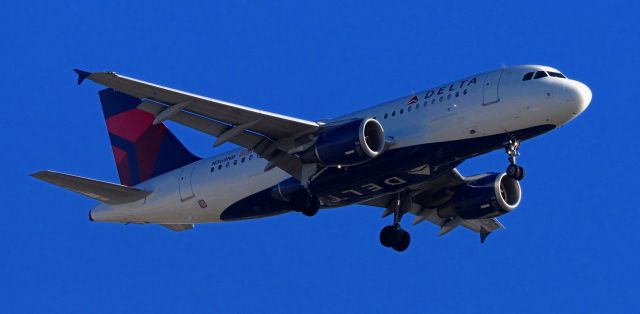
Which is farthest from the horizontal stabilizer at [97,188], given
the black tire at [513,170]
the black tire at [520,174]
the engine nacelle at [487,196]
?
the black tire at [520,174]

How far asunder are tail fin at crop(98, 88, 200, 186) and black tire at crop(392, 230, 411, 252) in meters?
8.40

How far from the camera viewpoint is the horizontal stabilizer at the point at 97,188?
142 ft

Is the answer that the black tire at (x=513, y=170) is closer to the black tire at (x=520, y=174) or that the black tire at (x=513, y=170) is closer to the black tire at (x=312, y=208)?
the black tire at (x=520, y=174)

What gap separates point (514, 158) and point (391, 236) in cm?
800

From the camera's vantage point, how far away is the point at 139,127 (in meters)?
51.5

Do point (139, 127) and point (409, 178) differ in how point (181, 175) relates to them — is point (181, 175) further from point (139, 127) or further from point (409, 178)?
point (409, 178)

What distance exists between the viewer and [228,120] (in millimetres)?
41562

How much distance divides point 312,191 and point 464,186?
756 centimetres

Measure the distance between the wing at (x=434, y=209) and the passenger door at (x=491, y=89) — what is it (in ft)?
21.3

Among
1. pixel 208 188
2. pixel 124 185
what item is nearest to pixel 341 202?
pixel 208 188

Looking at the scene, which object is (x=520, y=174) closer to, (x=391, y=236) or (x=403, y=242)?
(x=403, y=242)

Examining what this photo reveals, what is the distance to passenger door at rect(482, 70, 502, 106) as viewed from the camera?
40.2 m

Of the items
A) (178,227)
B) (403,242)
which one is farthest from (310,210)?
(178,227)

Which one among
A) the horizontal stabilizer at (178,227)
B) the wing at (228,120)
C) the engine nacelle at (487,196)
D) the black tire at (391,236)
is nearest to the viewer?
the wing at (228,120)
